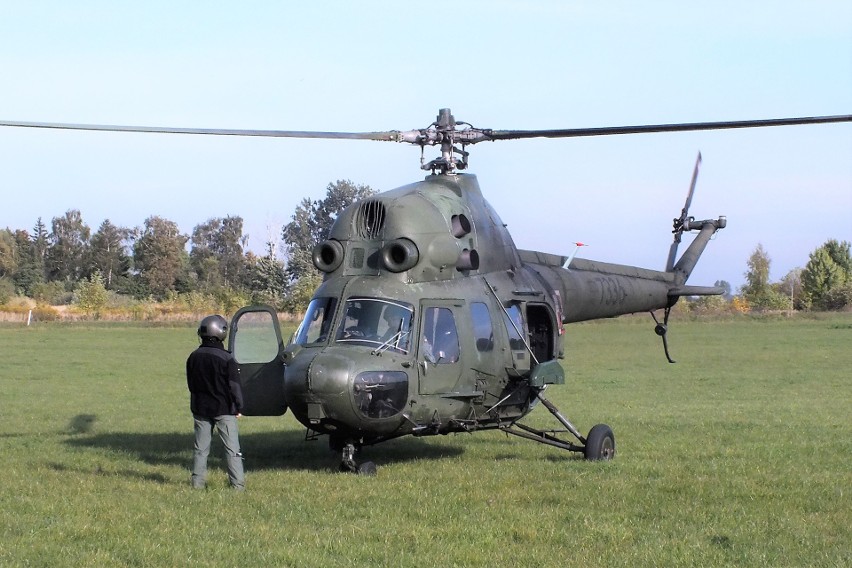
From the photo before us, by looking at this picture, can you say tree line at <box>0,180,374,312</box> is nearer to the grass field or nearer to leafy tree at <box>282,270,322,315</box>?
leafy tree at <box>282,270,322,315</box>

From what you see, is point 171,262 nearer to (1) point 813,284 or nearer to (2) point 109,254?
(2) point 109,254

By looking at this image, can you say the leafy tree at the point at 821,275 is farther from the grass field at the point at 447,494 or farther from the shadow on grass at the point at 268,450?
the shadow on grass at the point at 268,450

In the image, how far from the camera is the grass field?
8.14m

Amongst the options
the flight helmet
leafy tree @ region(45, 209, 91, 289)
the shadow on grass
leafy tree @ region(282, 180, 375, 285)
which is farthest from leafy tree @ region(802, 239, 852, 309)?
the flight helmet

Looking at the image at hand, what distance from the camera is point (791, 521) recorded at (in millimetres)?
9211

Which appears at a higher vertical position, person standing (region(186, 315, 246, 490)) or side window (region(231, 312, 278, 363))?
side window (region(231, 312, 278, 363))

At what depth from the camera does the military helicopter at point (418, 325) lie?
1115 cm

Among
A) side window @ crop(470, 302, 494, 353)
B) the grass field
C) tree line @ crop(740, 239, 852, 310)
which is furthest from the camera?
tree line @ crop(740, 239, 852, 310)

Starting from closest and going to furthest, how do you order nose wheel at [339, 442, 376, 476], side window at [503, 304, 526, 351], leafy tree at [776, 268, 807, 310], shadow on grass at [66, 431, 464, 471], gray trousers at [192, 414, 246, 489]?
gray trousers at [192, 414, 246, 489] → nose wheel at [339, 442, 376, 476] → side window at [503, 304, 526, 351] → shadow on grass at [66, 431, 464, 471] → leafy tree at [776, 268, 807, 310]

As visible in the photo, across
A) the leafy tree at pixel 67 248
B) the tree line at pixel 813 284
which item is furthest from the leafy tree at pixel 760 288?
the leafy tree at pixel 67 248

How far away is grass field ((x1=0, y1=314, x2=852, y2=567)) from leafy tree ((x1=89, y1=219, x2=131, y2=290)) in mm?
79558

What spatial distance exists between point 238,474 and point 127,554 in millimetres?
2782

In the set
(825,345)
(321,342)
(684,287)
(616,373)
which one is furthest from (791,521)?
(825,345)

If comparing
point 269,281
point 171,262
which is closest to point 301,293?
point 269,281
